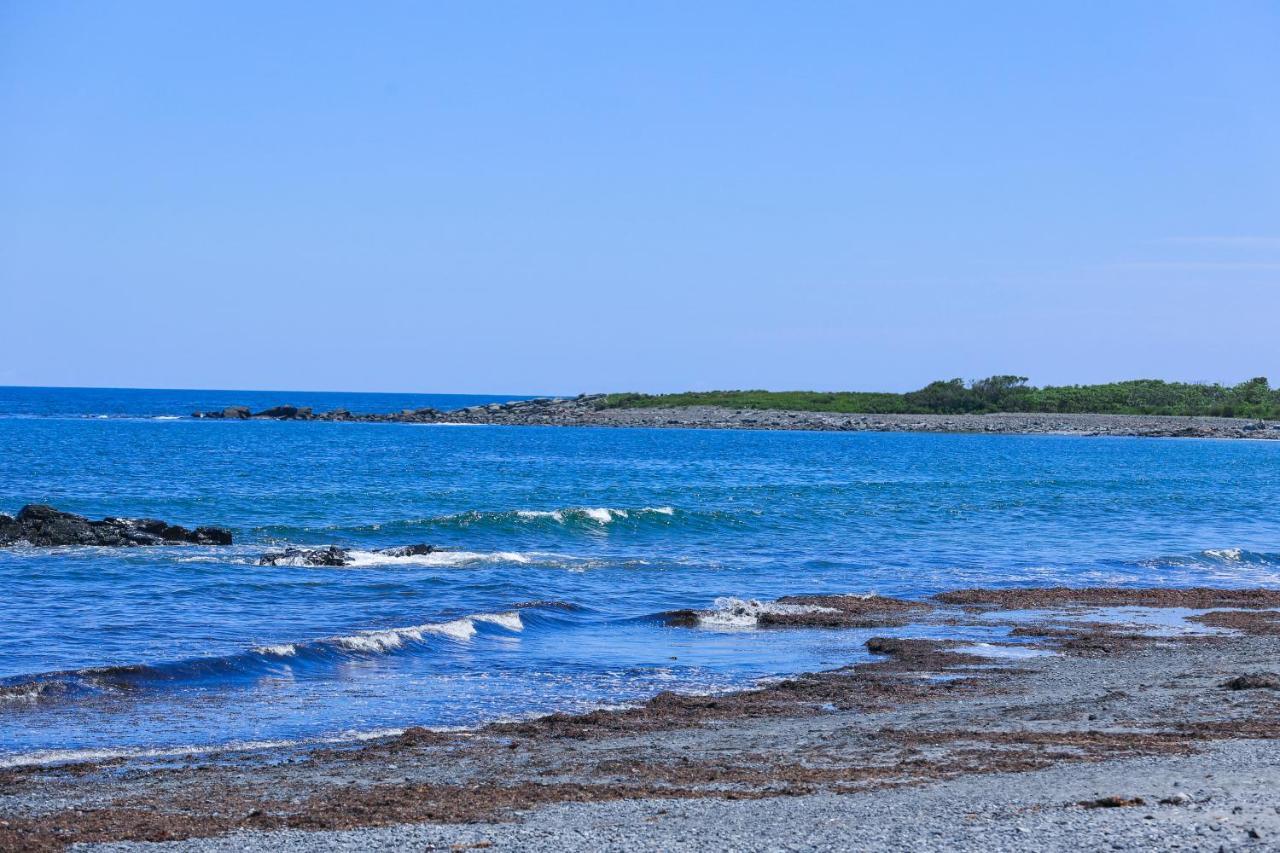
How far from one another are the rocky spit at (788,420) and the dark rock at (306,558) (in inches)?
3552

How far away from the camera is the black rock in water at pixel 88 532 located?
106ft

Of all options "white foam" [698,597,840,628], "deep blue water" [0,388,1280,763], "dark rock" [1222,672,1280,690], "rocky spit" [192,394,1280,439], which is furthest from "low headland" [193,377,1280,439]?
"dark rock" [1222,672,1280,690]

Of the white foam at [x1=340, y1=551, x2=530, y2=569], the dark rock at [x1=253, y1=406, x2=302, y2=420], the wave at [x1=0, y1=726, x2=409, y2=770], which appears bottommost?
the white foam at [x1=340, y1=551, x2=530, y2=569]

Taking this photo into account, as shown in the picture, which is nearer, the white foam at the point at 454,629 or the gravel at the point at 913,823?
the gravel at the point at 913,823

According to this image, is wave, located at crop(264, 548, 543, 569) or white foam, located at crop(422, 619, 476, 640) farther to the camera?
wave, located at crop(264, 548, 543, 569)

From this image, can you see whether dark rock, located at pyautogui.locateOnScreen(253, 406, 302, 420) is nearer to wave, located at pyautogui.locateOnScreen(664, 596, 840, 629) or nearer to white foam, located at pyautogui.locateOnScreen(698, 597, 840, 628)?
white foam, located at pyautogui.locateOnScreen(698, 597, 840, 628)

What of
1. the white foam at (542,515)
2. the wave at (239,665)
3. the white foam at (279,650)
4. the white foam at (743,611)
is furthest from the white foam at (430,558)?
the white foam at (279,650)

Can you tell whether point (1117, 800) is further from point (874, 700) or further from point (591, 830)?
point (874, 700)

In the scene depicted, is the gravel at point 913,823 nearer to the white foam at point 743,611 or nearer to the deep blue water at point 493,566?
the deep blue water at point 493,566

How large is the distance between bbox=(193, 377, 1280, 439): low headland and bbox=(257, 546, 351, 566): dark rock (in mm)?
90114

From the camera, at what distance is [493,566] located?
3091cm

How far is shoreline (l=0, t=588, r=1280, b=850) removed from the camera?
973 centimetres

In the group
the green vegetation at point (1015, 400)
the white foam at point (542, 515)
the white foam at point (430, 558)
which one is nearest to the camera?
the white foam at point (430, 558)

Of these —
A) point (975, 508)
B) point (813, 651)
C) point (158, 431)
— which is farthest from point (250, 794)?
point (158, 431)
